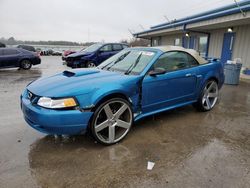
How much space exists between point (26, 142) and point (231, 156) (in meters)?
3.13

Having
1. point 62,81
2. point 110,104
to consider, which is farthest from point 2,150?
point 110,104

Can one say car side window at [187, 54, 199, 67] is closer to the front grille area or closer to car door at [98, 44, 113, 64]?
the front grille area

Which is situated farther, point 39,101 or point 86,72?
point 86,72

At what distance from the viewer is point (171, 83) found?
3.83m

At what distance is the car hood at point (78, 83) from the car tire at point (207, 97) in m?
2.04

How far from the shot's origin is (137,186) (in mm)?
2248

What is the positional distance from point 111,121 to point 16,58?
10819mm

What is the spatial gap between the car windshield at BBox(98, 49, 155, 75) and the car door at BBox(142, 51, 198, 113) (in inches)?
8.1

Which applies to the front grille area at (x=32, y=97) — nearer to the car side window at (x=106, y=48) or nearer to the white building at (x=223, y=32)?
the white building at (x=223, y=32)

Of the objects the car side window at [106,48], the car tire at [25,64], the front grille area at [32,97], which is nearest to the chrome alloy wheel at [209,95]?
the front grille area at [32,97]

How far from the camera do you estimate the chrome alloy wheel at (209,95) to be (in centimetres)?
469

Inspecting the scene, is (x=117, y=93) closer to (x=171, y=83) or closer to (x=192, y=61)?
(x=171, y=83)

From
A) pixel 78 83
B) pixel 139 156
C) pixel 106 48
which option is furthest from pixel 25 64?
pixel 139 156

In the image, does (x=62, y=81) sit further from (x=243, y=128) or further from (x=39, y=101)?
(x=243, y=128)
